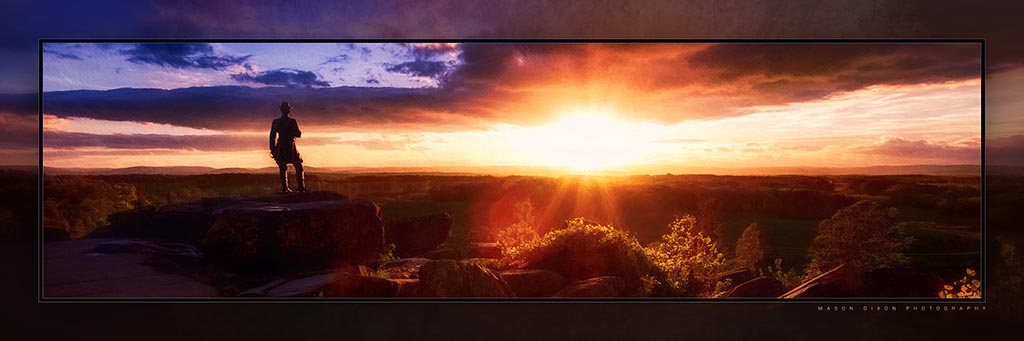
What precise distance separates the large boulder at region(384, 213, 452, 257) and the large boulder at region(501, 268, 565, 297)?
28.8 inches

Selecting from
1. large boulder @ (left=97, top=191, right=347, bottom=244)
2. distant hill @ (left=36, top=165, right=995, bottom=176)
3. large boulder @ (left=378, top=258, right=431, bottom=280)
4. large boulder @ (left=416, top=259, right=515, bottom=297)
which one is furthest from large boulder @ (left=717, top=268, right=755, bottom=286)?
large boulder @ (left=97, top=191, right=347, bottom=244)

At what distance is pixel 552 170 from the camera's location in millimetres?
5719

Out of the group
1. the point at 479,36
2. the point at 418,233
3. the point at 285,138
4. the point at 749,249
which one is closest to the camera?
the point at 285,138

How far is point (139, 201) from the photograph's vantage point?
553 cm

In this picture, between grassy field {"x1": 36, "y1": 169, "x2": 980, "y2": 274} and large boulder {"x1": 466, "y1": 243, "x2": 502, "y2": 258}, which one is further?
large boulder {"x1": 466, "y1": 243, "x2": 502, "y2": 258}

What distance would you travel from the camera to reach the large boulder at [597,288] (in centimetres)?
557

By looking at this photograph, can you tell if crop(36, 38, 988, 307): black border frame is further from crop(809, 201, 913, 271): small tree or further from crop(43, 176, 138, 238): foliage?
crop(809, 201, 913, 271): small tree

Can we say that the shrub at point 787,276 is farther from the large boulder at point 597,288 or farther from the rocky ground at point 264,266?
the large boulder at point 597,288

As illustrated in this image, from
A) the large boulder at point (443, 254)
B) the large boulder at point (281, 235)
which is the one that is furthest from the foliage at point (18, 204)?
the large boulder at point (443, 254)

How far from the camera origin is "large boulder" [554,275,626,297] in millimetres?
5570

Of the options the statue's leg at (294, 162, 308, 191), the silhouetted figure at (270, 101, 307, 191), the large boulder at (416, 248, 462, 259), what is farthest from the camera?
the large boulder at (416, 248, 462, 259)

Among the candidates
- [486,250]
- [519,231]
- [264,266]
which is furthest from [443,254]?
[264,266]

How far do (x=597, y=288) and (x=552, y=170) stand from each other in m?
1.19

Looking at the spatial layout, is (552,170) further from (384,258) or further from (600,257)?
(384,258)
